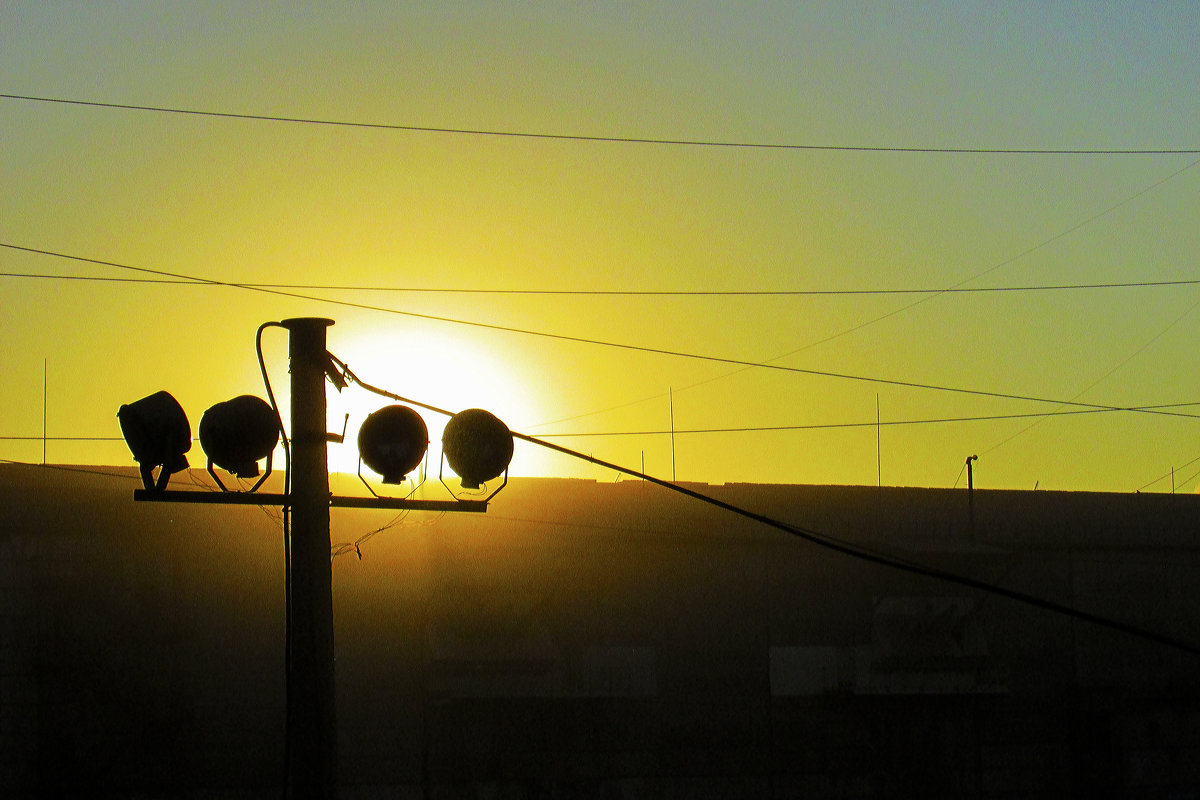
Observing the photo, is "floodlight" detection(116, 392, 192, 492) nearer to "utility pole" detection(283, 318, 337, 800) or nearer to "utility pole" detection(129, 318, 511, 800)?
"utility pole" detection(129, 318, 511, 800)

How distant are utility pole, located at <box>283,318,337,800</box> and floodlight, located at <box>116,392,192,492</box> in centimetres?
76

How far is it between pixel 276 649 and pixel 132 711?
10.1 feet

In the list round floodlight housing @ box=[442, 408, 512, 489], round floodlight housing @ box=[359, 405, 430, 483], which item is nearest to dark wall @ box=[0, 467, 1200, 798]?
round floodlight housing @ box=[442, 408, 512, 489]

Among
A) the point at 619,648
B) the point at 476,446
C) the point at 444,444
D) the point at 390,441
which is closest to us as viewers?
the point at 390,441

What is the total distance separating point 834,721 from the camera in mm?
29938

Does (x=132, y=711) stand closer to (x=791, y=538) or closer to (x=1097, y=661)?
(x=791, y=538)

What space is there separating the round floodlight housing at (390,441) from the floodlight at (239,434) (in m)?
0.62

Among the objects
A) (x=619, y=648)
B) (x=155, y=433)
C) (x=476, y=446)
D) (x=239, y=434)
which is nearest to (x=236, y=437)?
(x=239, y=434)

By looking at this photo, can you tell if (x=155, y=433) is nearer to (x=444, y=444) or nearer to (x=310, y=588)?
(x=310, y=588)

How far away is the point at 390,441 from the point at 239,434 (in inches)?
39.7

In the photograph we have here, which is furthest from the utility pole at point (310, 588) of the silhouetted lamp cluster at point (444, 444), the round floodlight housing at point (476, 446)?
the round floodlight housing at point (476, 446)

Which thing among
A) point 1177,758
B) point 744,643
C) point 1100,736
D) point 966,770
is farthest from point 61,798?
point 1177,758

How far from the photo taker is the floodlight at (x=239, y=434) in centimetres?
868

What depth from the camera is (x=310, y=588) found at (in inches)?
338
